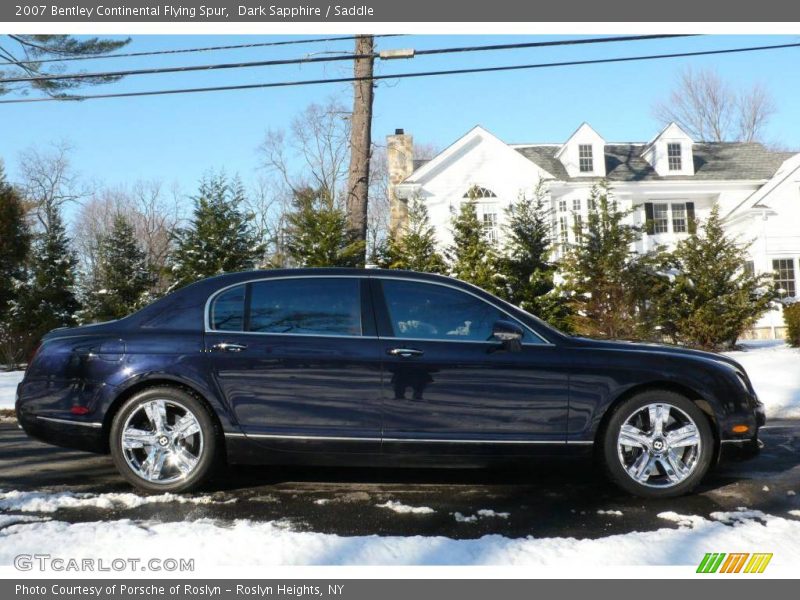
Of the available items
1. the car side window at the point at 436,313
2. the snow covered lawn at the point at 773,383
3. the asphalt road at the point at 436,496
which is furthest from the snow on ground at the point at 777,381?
the car side window at the point at 436,313

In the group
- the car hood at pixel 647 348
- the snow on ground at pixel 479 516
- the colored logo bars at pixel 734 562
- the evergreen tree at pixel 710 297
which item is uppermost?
the evergreen tree at pixel 710 297

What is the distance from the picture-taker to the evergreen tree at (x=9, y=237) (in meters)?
17.8

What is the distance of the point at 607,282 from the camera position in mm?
14234

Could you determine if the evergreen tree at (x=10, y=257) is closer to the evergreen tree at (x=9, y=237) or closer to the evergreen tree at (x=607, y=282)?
the evergreen tree at (x=9, y=237)

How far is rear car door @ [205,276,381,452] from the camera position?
5.07 m

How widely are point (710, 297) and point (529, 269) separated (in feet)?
14.2

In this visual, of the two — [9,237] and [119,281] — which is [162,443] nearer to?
[9,237]

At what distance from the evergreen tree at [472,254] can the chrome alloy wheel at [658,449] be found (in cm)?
959

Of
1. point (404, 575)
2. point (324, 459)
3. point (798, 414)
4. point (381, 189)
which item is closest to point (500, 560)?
point (404, 575)

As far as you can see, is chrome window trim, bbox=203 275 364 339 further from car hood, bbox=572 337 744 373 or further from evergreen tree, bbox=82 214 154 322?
evergreen tree, bbox=82 214 154 322

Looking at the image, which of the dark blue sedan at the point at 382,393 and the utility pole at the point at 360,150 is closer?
the dark blue sedan at the point at 382,393

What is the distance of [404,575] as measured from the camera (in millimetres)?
3707

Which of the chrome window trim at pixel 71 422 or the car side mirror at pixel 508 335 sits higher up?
the car side mirror at pixel 508 335

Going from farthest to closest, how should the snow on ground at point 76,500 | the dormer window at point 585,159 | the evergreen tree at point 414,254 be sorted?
1. the dormer window at point 585,159
2. the evergreen tree at point 414,254
3. the snow on ground at point 76,500
